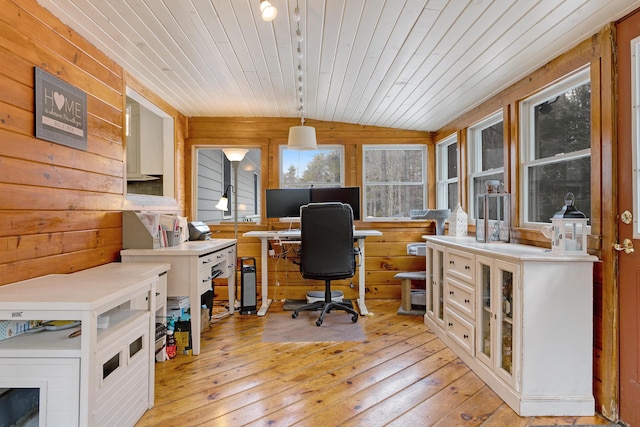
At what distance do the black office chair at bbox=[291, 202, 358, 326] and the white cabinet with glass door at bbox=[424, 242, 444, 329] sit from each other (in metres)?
0.69

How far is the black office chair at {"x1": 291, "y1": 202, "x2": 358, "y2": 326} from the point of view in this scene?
131 inches

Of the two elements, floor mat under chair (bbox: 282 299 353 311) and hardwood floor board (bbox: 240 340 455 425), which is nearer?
hardwood floor board (bbox: 240 340 455 425)

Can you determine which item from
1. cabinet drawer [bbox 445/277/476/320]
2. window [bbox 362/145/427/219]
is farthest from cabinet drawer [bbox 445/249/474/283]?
window [bbox 362/145/427/219]

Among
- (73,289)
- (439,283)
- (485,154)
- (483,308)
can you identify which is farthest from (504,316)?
(73,289)

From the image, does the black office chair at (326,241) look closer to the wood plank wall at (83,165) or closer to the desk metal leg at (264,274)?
the desk metal leg at (264,274)

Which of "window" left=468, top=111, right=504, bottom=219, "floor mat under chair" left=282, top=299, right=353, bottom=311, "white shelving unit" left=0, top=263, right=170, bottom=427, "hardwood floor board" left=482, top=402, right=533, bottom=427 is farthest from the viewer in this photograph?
"floor mat under chair" left=282, top=299, right=353, bottom=311

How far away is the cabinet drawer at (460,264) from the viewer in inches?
99.0

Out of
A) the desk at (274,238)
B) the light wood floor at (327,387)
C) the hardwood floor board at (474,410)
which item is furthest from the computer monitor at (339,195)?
the hardwood floor board at (474,410)

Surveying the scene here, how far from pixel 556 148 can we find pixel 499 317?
1.19 meters

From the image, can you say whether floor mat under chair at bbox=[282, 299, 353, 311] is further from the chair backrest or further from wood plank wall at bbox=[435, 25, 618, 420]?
wood plank wall at bbox=[435, 25, 618, 420]

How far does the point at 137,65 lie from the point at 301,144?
146cm

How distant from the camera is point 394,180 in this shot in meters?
4.50

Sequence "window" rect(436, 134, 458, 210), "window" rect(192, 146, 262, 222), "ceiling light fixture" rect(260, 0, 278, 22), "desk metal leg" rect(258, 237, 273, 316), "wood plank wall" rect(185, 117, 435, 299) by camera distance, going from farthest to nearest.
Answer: "window" rect(192, 146, 262, 222) → "wood plank wall" rect(185, 117, 435, 299) → "window" rect(436, 134, 458, 210) → "desk metal leg" rect(258, 237, 273, 316) → "ceiling light fixture" rect(260, 0, 278, 22)

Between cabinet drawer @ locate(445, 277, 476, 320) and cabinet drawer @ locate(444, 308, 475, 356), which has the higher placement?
cabinet drawer @ locate(445, 277, 476, 320)
